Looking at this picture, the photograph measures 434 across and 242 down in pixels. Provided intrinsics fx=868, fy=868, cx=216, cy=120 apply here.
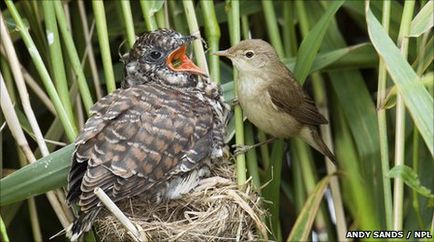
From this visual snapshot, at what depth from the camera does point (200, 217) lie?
2.21 metres

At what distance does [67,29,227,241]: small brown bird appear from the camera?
213 cm

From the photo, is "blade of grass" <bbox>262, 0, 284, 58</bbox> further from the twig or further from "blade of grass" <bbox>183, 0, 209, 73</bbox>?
the twig

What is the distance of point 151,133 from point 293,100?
547 mm

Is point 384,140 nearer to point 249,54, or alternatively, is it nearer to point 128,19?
point 249,54

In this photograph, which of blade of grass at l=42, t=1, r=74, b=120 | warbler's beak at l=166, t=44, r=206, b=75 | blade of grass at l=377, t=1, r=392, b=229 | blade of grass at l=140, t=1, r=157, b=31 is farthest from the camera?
warbler's beak at l=166, t=44, r=206, b=75

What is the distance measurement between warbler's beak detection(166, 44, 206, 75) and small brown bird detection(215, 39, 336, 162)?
0.12 meters

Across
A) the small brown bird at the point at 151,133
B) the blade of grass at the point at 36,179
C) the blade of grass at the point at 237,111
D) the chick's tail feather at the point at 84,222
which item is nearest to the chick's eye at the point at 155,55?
the small brown bird at the point at 151,133

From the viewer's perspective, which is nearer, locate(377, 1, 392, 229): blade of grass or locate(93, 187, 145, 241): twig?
locate(93, 187, 145, 241): twig

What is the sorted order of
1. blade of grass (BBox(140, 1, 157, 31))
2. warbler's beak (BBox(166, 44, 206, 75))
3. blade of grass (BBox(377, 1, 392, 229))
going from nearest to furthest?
blade of grass (BBox(377, 1, 392, 229)), blade of grass (BBox(140, 1, 157, 31)), warbler's beak (BBox(166, 44, 206, 75))

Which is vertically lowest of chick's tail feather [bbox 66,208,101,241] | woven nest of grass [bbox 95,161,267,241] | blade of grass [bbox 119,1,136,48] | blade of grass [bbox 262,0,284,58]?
woven nest of grass [bbox 95,161,267,241]

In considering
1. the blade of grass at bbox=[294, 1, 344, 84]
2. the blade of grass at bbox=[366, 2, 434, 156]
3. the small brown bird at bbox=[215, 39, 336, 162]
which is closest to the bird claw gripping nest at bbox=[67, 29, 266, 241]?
the small brown bird at bbox=[215, 39, 336, 162]

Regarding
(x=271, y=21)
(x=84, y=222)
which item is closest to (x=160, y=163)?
(x=84, y=222)

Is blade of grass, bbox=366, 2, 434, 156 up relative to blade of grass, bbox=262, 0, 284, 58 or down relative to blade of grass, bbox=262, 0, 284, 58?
down

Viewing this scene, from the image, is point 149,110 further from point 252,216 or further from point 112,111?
point 252,216
